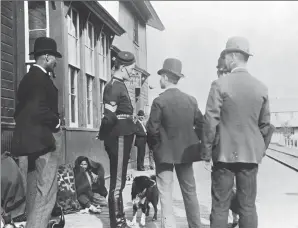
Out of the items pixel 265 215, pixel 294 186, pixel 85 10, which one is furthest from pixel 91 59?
pixel 265 215

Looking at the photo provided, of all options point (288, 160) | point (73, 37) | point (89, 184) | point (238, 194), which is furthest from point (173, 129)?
point (288, 160)

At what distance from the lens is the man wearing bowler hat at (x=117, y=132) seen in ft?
17.3

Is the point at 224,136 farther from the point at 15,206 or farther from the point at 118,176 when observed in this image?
the point at 15,206

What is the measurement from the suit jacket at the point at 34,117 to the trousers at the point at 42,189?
12 centimetres

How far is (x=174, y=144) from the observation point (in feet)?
16.5

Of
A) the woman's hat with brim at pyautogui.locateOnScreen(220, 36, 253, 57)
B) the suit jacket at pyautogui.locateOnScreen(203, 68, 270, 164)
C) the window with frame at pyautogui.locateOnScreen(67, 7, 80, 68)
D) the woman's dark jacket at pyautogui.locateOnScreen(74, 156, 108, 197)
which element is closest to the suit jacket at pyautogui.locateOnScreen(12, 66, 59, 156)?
the suit jacket at pyautogui.locateOnScreen(203, 68, 270, 164)

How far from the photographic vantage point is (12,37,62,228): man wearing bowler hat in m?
4.45

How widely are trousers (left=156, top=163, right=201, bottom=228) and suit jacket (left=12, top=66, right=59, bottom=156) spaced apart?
1.27m

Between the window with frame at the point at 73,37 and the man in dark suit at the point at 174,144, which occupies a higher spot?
the window with frame at the point at 73,37

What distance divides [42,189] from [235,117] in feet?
6.32

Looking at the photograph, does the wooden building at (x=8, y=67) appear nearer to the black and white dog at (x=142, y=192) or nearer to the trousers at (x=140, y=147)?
the black and white dog at (x=142, y=192)

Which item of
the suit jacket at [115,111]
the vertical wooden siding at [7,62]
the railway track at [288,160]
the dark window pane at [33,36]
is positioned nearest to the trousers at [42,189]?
the suit jacket at [115,111]

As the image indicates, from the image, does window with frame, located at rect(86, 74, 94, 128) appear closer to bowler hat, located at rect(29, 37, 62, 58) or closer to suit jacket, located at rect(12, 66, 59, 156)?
bowler hat, located at rect(29, 37, 62, 58)

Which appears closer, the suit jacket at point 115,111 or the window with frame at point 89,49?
the suit jacket at point 115,111
